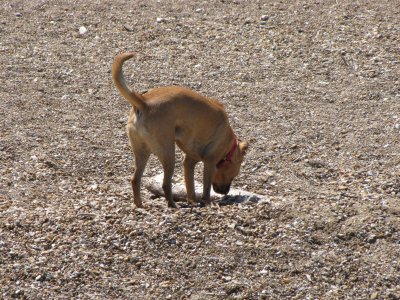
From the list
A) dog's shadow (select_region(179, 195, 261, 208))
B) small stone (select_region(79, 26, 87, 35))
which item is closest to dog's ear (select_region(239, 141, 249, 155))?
dog's shadow (select_region(179, 195, 261, 208))

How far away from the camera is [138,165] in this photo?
8.48 m

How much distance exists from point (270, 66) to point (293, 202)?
447 cm

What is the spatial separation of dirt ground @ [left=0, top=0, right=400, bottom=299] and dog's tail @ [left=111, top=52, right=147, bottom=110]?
925 mm

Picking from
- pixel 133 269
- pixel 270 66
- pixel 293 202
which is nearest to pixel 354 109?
pixel 270 66

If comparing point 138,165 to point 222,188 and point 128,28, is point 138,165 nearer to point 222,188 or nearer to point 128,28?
point 222,188

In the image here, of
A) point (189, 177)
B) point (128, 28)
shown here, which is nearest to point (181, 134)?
point (189, 177)

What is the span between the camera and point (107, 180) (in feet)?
31.5

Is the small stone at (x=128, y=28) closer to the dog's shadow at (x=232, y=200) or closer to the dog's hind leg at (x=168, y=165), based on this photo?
the dog's shadow at (x=232, y=200)

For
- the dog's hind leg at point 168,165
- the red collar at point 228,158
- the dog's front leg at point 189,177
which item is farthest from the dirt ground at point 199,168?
the red collar at point 228,158

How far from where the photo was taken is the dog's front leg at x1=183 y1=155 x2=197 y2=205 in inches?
355

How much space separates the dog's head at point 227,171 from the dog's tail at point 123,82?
4.54 ft

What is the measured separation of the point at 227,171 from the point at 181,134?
2.85 feet

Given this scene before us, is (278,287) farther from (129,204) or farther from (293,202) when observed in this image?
(129,204)

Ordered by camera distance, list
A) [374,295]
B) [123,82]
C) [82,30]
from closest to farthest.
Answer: [374,295] < [123,82] < [82,30]
